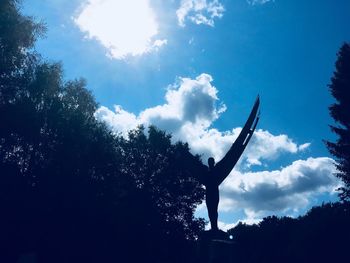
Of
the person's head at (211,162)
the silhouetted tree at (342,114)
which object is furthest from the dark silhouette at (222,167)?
the silhouetted tree at (342,114)

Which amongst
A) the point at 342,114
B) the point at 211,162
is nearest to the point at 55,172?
the point at 211,162

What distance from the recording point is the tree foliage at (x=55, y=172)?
14875 mm

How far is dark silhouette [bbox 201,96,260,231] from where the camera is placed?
32.6 ft

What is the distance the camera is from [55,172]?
54.9 feet

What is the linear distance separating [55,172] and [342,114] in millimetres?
15147

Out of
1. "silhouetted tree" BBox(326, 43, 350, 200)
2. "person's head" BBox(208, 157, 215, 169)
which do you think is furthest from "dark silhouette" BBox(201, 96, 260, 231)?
"silhouetted tree" BBox(326, 43, 350, 200)

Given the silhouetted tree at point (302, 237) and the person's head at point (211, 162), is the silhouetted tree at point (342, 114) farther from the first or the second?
the person's head at point (211, 162)

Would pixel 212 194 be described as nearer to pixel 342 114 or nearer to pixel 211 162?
pixel 211 162

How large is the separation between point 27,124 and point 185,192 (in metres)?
14.7

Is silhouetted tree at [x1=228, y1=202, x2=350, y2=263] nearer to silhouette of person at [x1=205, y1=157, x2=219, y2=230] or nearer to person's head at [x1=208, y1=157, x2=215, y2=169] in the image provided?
silhouette of person at [x1=205, y1=157, x2=219, y2=230]

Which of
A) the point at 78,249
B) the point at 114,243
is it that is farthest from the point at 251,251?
the point at 78,249

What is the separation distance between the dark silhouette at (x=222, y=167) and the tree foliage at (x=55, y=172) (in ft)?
2.07

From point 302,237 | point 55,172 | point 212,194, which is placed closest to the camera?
point 212,194

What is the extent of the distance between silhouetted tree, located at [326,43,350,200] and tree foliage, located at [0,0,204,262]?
830cm
